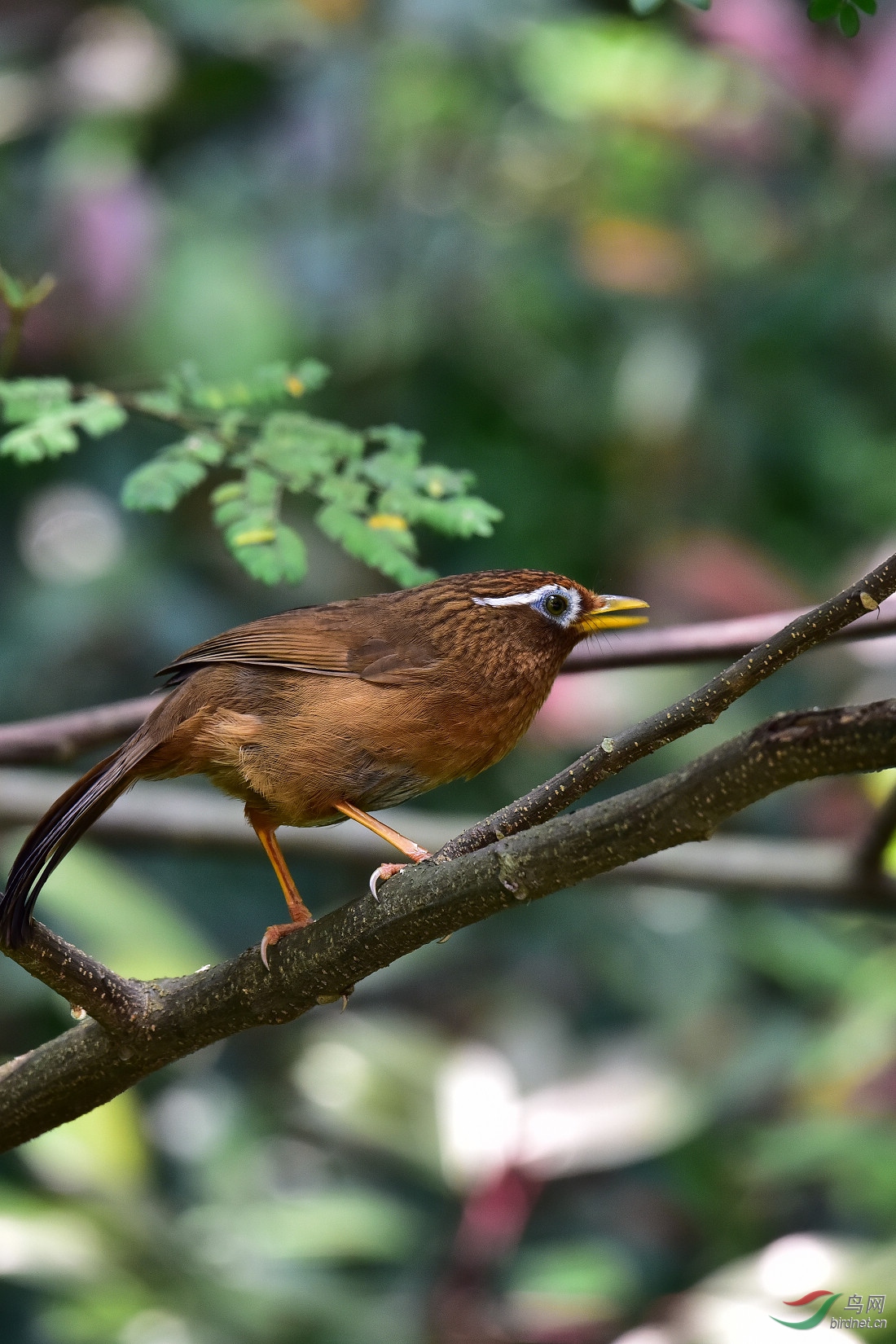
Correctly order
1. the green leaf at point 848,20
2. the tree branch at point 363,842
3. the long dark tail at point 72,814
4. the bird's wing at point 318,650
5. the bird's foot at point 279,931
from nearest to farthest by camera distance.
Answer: the green leaf at point 848,20
the bird's foot at point 279,931
the long dark tail at point 72,814
the bird's wing at point 318,650
the tree branch at point 363,842

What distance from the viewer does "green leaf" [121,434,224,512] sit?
295 centimetres

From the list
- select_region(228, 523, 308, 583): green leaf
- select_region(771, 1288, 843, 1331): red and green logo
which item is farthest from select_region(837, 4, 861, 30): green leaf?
select_region(771, 1288, 843, 1331): red and green logo

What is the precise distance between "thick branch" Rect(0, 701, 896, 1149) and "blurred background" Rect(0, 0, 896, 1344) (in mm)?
1887

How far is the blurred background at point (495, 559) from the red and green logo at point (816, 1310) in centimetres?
4

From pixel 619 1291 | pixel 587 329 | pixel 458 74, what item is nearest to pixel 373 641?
pixel 619 1291

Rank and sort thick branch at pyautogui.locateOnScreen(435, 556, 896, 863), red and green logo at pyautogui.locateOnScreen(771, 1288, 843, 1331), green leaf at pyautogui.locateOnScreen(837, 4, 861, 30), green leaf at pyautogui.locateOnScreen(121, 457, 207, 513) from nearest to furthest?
thick branch at pyautogui.locateOnScreen(435, 556, 896, 863), green leaf at pyautogui.locateOnScreen(837, 4, 861, 30), green leaf at pyautogui.locateOnScreen(121, 457, 207, 513), red and green logo at pyautogui.locateOnScreen(771, 1288, 843, 1331)

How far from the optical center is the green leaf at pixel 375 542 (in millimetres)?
3006

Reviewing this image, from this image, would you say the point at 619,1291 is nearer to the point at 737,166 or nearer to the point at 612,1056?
the point at 612,1056

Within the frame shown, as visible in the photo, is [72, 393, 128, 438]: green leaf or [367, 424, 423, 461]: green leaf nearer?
[72, 393, 128, 438]: green leaf

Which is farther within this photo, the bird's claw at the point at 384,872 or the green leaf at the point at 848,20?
the bird's claw at the point at 384,872

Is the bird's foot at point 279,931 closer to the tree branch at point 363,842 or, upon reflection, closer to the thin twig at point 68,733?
the thin twig at point 68,733

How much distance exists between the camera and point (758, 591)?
19.9 ft

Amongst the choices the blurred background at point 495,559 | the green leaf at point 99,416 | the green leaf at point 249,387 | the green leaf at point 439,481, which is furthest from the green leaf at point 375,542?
the blurred background at point 495,559

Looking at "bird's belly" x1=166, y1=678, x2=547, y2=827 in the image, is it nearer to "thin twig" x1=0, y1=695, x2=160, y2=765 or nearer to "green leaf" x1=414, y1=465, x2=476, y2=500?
"green leaf" x1=414, y1=465, x2=476, y2=500
